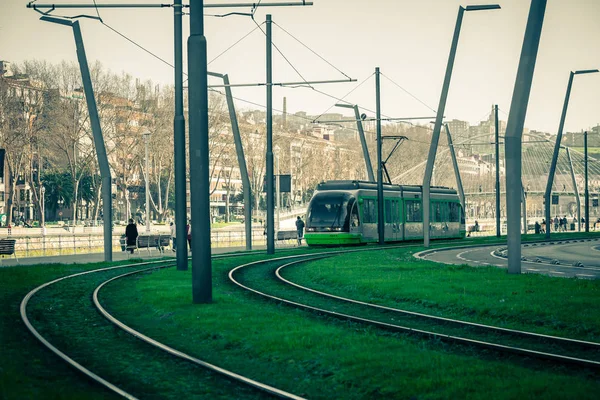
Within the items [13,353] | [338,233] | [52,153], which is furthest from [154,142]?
[13,353]

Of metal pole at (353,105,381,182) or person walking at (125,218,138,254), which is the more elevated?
metal pole at (353,105,381,182)

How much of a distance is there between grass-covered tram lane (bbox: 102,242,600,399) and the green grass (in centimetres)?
2

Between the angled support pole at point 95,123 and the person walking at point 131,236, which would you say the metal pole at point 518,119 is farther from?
the person walking at point 131,236

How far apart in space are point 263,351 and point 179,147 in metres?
14.0

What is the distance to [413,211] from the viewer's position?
48.1 metres

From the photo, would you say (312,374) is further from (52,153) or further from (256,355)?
(52,153)

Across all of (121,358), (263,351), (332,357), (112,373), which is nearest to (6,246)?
(121,358)

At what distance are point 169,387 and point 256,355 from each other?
189 cm

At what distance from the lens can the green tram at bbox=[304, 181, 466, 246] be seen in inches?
1580

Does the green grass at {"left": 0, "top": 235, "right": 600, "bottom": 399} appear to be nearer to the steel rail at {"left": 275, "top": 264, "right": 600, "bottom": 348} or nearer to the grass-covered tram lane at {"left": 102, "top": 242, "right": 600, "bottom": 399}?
the grass-covered tram lane at {"left": 102, "top": 242, "right": 600, "bottom": 399}

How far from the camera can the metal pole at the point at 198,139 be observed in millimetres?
14750

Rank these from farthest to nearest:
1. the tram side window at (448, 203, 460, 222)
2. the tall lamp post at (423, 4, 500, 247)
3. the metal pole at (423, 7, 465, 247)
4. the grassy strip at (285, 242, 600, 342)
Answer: the tram side window at (448, 203, 460, 222), the metal pole at (423, 7, 465, 247), the tall lamp post at (423, 4, 500, 247), the grassy strip at (285, 242, 600, 342)

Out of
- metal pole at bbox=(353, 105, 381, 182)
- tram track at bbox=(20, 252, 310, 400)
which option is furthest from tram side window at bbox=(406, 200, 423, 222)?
tram track at bbox=(20, 252, 310, 400)

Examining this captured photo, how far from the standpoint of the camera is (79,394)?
312 inches
